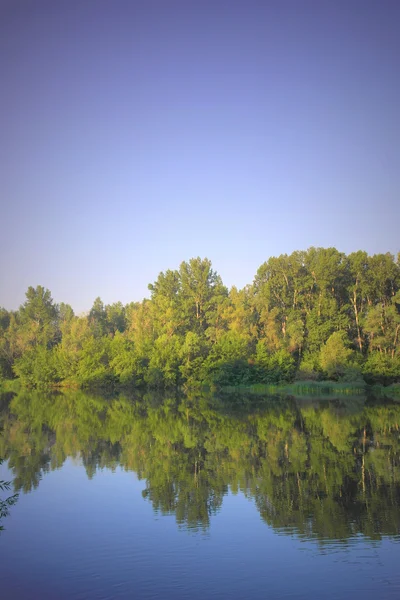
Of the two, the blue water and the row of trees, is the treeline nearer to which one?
the row of trees

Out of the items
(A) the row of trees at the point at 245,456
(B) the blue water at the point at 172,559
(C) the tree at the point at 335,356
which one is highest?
(C) the tree at the point at 335,356

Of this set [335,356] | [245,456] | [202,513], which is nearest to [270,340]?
[335,356]

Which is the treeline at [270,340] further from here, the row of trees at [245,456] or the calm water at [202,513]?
the calm water at [202,513]

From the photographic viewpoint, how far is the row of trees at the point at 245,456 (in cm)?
1180

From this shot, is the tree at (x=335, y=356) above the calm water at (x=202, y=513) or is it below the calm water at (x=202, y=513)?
above

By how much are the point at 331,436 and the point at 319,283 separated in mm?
33596

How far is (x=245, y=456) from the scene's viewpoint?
18.0m

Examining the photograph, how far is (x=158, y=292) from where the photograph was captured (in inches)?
2817

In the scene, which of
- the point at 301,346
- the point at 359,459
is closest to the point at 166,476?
the point at 359,459

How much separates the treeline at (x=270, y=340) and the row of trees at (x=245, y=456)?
16.3 meters

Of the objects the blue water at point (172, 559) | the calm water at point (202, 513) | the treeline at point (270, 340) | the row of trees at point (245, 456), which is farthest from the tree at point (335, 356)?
the blue water at point (172, 559)

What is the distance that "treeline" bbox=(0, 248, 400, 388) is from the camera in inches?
1933

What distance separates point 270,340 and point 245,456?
3668 centimetres

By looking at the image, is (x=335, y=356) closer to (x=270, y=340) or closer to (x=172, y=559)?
A: (x=270, y=340)
